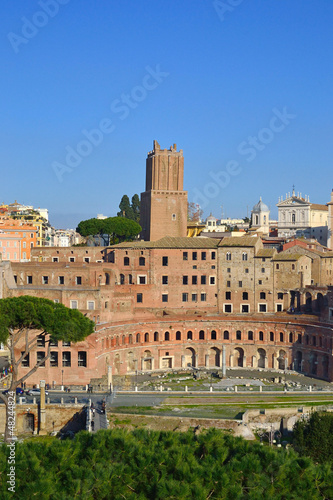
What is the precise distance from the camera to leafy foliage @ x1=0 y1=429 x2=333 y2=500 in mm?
29281

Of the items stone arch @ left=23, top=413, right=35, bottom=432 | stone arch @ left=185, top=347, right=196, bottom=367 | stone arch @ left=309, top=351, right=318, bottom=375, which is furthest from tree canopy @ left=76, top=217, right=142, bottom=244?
stone arch @ left=23, top=413, right=35, bottom=432

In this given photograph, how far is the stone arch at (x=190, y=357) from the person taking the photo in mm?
71250

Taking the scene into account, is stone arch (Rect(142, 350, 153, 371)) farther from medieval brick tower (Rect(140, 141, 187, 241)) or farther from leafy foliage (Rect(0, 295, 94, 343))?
leafy foliage (Rect(0, 295, 94, 343))

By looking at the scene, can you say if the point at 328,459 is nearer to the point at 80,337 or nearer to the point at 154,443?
the point at 154,443

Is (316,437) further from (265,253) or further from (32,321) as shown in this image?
(265,253)

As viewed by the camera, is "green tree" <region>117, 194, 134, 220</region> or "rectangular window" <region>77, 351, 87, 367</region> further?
"green tree" <region>117, 194, 134, 220</region>

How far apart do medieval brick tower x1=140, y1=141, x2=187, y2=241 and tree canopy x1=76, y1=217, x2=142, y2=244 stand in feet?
25.6

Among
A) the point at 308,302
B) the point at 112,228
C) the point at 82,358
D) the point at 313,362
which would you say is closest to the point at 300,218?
the point at 112,228

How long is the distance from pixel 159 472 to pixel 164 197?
55472 mm

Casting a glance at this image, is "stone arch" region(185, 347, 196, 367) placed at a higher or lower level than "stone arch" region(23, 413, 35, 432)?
higher

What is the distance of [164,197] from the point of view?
276 feet

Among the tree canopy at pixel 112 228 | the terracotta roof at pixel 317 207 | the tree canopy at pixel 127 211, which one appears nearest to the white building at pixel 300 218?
the terracotta roof at pixel 317 207

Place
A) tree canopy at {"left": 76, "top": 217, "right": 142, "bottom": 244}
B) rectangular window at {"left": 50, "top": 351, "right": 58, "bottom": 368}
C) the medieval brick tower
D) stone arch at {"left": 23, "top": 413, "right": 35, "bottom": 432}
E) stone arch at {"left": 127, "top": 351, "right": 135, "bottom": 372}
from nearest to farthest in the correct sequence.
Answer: stone arch at {"left": 23, "top": 413, "right": 35, "bottom": 432} → rectangular window at {"left": 50, "top": 351, "right": 58, "bottom": 368} → stone arch at {"left": 127, "top": 351, "right": 135, "bottom": 372} → the medieval brick tower → tree canopy at {"left": 76, "top": 217, "right": 142, "bottom": 244}

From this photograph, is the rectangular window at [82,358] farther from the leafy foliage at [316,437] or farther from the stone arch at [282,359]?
the stone arch at [282,359]
